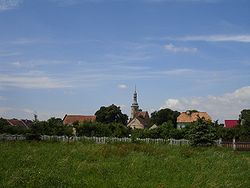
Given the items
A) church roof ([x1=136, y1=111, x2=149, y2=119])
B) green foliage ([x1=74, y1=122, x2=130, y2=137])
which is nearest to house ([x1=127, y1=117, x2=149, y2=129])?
church roof ([x1=136, y1=111, x2=149, y2=119])

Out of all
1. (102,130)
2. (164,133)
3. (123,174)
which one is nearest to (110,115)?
(102,130)

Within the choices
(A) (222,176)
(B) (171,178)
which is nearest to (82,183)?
(B) (171,178)

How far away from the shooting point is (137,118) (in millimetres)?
114625

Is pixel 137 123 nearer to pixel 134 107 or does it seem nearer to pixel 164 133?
pixel 134 107

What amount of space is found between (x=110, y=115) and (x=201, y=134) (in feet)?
205

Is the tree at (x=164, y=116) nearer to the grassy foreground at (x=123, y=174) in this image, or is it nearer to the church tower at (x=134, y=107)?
the church tower at (x=134, y=107)

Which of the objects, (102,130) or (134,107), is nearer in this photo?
(102,130)

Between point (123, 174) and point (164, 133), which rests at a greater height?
point (164, 133)

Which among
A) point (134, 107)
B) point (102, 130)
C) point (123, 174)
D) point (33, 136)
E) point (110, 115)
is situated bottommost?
point (123, 174)

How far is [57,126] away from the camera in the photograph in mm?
46656

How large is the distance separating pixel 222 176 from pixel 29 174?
601cm

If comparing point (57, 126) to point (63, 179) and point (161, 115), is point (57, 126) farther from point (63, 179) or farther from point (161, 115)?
point (161, 115)

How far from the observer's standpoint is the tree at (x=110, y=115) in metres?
94.2

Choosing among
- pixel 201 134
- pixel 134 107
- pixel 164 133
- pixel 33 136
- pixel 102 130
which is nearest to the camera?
pixel 201 134
